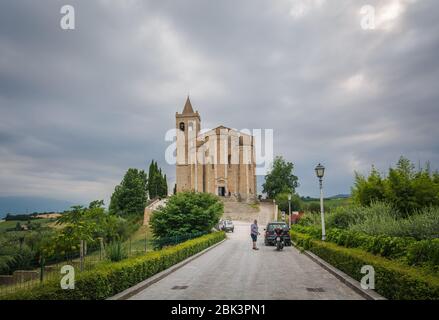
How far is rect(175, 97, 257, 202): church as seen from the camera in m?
66.6

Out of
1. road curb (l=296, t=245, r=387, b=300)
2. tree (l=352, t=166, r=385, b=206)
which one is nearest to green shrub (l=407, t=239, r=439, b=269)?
road curb (l=296, t=245, r=387, b=300)

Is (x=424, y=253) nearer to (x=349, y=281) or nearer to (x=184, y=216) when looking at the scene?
(x=349, y=281)

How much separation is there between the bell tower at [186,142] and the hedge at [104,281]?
56.8 metres

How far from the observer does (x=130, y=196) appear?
57594mm

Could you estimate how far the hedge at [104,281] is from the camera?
583 cm

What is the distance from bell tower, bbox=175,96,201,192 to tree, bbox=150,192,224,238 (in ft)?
143

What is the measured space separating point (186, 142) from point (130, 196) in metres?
18.8

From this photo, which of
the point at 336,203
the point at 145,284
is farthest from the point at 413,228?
the point at 336,203

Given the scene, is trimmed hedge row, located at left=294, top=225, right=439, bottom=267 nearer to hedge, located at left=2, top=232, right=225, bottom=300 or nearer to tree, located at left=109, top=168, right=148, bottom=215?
hedge, located at left=2, top=232, right=225, bottom=300

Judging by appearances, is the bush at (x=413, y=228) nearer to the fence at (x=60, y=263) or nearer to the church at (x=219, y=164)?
the fence at (x=60, y=263)

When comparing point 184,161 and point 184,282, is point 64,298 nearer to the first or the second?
point 184,282

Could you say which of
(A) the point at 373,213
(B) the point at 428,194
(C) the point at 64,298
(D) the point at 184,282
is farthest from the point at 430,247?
(B) the point at 428,194

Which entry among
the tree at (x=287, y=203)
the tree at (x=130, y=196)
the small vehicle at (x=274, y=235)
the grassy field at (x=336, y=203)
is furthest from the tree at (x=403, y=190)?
the tree at (x=130, y=196)
